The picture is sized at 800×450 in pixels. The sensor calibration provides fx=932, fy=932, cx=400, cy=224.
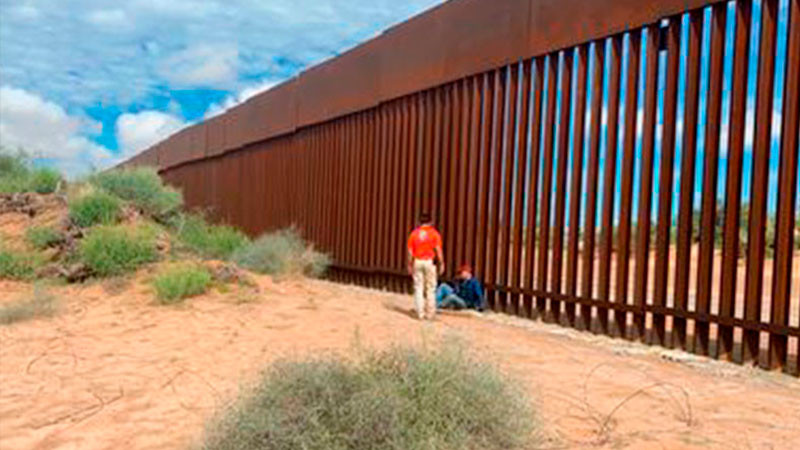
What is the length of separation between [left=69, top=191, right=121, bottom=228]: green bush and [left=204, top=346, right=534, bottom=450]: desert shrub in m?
11.1

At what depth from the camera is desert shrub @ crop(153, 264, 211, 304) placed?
12.4 m

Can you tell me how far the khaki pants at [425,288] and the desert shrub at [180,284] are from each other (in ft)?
9.71

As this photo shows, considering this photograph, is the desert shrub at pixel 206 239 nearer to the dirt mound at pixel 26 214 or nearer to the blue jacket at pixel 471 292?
the dirt mound at pixel 26 214

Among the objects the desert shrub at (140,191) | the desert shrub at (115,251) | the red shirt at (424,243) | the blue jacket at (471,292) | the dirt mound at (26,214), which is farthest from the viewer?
the desert shrub at (140,191)

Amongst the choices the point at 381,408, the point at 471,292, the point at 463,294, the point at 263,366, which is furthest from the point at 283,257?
the point at 381,408

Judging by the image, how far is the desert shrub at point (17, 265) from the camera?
1455cm

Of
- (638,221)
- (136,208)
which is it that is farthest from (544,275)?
(136,208)

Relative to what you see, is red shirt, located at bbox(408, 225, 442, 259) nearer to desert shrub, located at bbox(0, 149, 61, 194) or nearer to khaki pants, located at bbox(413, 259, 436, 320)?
khaki pants, located at bbox(413, 259, 436, 320)

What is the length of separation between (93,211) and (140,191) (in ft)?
9.95

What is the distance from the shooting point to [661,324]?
10.7 metres

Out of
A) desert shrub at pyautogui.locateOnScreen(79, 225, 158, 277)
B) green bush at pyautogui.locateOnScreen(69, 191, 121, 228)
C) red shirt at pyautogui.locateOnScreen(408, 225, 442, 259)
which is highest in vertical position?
green bush at pyautogui.locateOnScreen(69, 191, 121, 228)

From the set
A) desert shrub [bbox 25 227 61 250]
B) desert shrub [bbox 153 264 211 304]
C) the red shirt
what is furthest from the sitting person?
desert shrub [bbox 25 227 61 250]

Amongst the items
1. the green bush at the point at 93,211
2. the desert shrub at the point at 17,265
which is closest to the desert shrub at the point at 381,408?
the desert shrub at the point at 17,265

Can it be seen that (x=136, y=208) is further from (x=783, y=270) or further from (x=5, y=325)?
(x=783, y=270)
